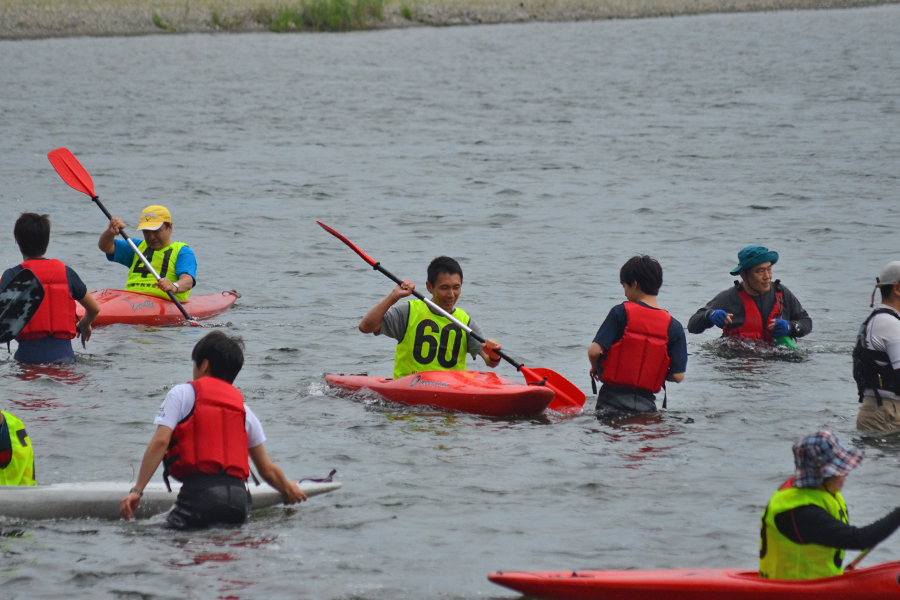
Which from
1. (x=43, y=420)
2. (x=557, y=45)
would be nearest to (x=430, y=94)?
(x=557, y=45)

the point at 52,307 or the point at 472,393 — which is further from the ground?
the point at 52,307

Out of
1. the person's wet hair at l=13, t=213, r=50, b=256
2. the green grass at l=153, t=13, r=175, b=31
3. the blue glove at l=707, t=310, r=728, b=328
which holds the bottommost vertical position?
the blue glove at l=707, t=310, r=728, b=328

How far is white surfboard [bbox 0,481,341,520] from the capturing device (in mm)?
4973

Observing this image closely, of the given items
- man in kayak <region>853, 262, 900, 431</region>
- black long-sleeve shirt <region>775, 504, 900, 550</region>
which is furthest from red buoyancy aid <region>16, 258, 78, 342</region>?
black long-sleeve shirt <region>775, 504, 900, 550</region>

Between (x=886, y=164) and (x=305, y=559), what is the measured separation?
691 inches

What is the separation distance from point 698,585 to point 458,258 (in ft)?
32.2

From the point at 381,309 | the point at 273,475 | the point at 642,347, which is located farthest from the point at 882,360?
the point at 273,475

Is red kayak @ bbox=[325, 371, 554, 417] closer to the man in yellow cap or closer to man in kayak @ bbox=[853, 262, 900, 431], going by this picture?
man in kayak @ bbox=[853, 262, 900, 431]

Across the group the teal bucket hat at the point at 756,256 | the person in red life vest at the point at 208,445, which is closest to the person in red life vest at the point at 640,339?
the teal bucket hat at the point at 756,256

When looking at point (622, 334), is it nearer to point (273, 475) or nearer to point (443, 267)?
point (443, 267)

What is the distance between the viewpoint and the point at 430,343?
7043 mm

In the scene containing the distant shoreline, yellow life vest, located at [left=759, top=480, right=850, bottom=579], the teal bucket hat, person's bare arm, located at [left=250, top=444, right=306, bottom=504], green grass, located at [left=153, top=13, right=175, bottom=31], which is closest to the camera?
yellow life vest, located at [left=759, top=480, right=850, bottom=579]

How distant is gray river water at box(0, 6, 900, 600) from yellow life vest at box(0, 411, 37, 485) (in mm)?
221

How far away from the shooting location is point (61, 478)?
589cm
